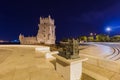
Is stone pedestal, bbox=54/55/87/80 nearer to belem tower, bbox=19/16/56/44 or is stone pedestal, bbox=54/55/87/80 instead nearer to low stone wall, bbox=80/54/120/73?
low stone wall, bbox=80/54/120/73

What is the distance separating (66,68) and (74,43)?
0.77 meters

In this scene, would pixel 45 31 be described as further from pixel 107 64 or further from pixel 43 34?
pixel 107 64

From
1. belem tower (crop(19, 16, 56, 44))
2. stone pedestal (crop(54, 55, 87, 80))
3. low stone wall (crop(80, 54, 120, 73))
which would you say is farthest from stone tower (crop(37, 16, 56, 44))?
stone pedestal (crop(54, 55, 87, 80))

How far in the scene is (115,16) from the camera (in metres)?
30.8

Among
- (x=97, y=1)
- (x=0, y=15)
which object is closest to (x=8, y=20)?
(x=0, y=15)

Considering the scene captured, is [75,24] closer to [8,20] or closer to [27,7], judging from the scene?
[27,7]

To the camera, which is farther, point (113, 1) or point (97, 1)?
point (97, 1)

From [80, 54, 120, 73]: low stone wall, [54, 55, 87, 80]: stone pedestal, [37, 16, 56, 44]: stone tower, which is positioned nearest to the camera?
[54, 55, 87, 80]: stone pedestal

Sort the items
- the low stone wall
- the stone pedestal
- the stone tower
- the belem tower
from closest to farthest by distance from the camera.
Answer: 1. the stone pedestal
2. the low stone wall
3. the belem tower
4. the stone tower

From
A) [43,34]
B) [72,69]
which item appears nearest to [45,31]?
[43,34]

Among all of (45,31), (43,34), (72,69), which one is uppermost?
(45,31)

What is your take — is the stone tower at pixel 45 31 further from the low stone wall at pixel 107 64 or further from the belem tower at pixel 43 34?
the low stone wall at pixel 107 64

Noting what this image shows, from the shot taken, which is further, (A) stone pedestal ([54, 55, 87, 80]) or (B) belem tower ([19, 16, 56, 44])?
(B) belem tower ([19, 16, 56, 44])

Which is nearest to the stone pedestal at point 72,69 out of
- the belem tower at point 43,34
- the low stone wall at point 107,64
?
the low stone wall at point 107,64
